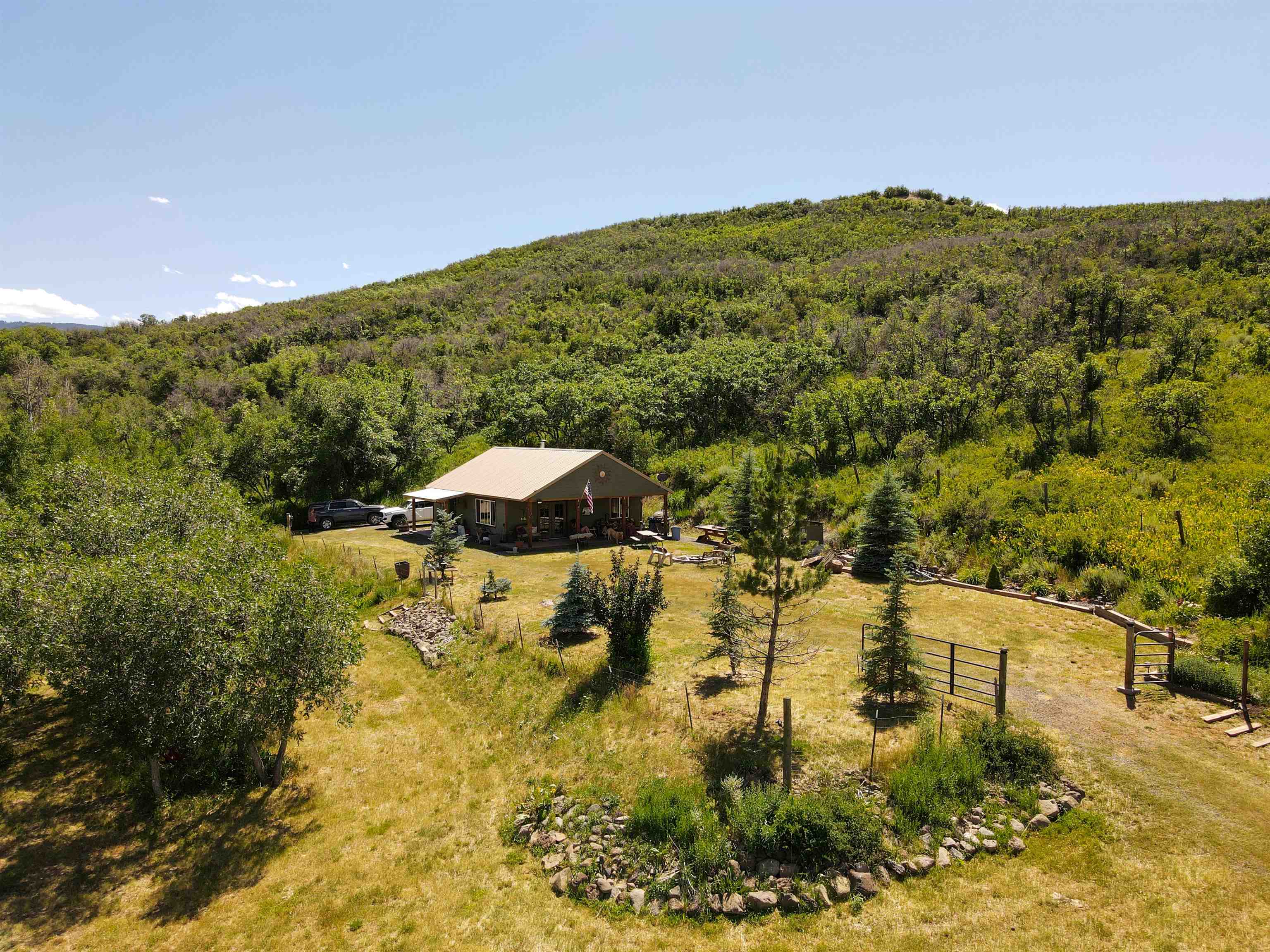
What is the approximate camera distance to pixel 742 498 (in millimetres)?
28609

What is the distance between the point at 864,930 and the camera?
927cm

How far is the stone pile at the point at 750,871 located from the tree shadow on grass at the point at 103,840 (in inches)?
251

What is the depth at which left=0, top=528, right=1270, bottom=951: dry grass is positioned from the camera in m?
9.34

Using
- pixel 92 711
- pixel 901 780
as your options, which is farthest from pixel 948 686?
pixel 92 711

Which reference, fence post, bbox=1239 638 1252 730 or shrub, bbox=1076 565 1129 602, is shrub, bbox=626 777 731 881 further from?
shrub, bbox=1076 565 1129 602

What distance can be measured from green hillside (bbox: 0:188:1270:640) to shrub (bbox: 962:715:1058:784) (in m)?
7.60

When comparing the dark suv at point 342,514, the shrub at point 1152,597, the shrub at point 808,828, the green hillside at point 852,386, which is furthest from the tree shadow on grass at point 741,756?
the dark suv at point 342,514

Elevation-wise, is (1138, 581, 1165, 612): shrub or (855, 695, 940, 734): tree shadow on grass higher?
(1138, 581, 1165, 612): shrub

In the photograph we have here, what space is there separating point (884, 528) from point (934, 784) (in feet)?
47.1

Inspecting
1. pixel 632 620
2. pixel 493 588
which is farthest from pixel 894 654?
pixel 493 588

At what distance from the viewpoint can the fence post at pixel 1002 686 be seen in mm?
12609

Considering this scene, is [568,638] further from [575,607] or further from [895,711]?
[895,711]

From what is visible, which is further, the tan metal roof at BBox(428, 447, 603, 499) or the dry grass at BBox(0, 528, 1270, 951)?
the tan metal roof at BBox(428, 447, 603, 499)

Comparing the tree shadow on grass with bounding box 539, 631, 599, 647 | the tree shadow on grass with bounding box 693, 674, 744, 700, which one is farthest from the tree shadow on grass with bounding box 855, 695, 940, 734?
the tree shadow on grass with bounding box 539, 631, 599, 647
